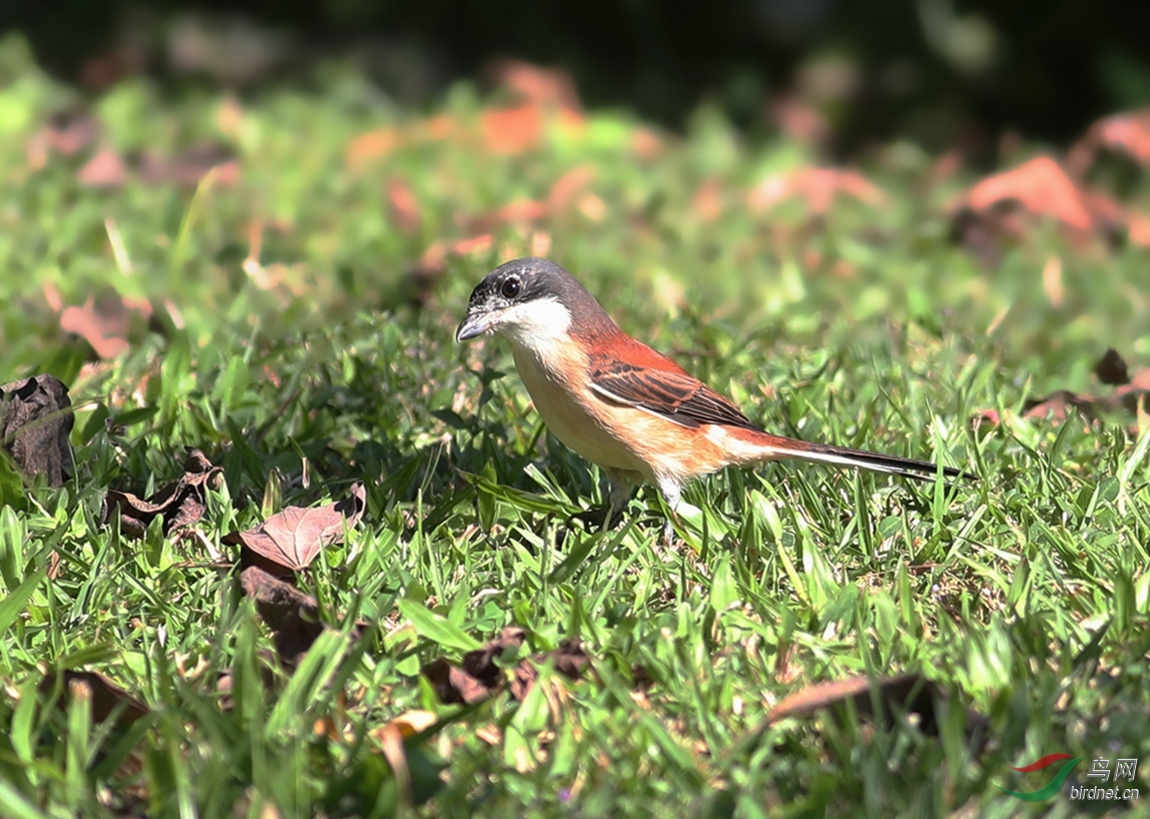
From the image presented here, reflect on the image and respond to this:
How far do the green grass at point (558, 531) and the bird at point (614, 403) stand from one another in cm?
13

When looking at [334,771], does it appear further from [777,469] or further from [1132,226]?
[1132,226]

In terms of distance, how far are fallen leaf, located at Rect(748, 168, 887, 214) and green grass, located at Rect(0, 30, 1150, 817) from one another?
Result: 485 millimetres

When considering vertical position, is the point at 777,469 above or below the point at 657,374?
below

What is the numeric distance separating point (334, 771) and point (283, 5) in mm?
9036

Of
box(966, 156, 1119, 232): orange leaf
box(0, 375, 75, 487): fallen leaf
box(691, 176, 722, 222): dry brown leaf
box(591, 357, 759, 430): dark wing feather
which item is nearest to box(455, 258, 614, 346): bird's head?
box(591, 357, 759, 430): dark wing feather

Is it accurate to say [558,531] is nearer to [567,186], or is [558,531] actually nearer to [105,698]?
[105,698]

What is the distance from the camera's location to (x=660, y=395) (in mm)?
4969

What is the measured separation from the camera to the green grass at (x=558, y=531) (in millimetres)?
2984

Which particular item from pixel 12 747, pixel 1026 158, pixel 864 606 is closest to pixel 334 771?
pixel 12 747

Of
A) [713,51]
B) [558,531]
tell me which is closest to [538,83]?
[713,51]

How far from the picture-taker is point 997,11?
380 inches

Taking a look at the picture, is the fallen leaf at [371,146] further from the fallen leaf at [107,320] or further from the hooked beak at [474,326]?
the hooked beak at [474,326]

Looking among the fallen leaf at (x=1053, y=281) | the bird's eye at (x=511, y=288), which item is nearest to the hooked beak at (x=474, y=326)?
the bird's eye at (x=511, y=288)

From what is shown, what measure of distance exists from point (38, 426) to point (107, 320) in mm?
1814
